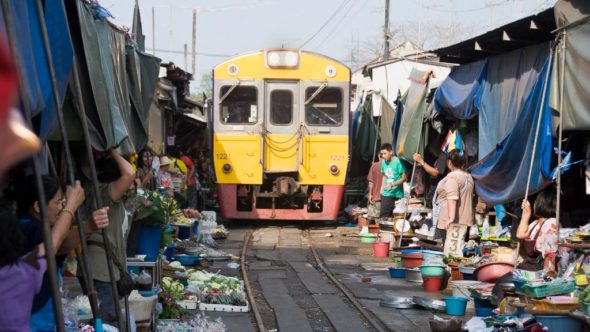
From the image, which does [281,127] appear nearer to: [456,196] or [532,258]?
[456,196]

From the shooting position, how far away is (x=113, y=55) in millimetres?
8328

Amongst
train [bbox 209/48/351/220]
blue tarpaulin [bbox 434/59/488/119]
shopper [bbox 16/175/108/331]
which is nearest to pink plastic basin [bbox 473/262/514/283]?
blue tarpaulin [bbox 434/59/488/119]

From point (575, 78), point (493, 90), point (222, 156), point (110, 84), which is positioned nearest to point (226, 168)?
point (222, 156)

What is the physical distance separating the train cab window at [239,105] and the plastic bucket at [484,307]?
9947mm

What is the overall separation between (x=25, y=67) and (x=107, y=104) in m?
2.61

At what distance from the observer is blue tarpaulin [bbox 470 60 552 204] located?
883 cm

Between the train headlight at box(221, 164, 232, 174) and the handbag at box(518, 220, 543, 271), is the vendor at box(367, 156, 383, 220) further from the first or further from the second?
the handbag at box(518, 220, 543, 271)

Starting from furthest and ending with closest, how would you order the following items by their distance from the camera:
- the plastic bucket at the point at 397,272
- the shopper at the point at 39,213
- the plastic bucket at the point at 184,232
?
the plastic bucket at the point at 184,232 < the plastic bucket at the point at 397,272 < the shopper at the point at 39,213

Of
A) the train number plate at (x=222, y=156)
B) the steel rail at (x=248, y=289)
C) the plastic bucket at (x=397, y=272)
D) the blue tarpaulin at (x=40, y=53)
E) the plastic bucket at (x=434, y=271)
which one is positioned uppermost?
the blue tarpaulin at (x=40, y=53)

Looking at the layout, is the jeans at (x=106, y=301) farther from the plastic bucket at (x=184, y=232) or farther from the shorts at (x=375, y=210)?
the shorts at (x=375, y=210)

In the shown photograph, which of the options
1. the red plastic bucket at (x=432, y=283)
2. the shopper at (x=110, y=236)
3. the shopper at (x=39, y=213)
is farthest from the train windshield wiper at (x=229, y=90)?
the shopper at (x=39, y=213)

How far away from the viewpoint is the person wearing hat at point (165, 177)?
15.0 meters

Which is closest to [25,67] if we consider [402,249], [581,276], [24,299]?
[24,299]

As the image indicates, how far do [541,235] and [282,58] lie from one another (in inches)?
395
